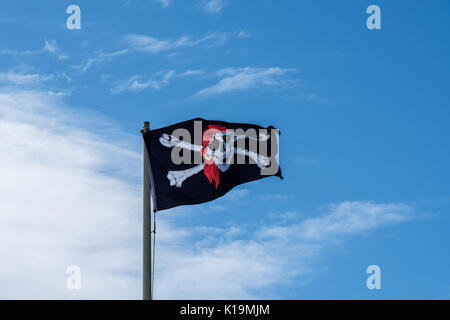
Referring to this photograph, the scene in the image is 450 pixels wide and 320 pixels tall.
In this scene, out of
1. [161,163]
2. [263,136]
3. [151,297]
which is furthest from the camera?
[263,136]

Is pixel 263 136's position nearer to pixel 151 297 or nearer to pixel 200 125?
pixel 200 125

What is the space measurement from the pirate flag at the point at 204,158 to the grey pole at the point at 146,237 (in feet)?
0.53

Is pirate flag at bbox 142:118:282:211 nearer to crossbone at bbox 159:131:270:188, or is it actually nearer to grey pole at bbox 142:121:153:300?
crossbone at bbox 159:131:270:188

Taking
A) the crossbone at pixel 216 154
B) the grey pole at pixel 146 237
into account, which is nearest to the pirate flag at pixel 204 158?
the crossbone at pixel 216 154

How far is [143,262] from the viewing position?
58.3 ft

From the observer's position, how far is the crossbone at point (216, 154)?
18797mm

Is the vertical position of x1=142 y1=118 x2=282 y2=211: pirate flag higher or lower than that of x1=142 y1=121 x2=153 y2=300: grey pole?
higher

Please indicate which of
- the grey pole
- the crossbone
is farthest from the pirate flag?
the grey pole

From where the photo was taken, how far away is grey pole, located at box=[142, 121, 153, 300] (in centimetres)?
1748

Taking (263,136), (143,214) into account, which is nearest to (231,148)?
(263,136)

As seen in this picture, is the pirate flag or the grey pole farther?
the pirate flag

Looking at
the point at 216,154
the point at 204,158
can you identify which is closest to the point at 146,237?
the point at 204,158

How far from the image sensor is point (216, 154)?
63.8 ft
